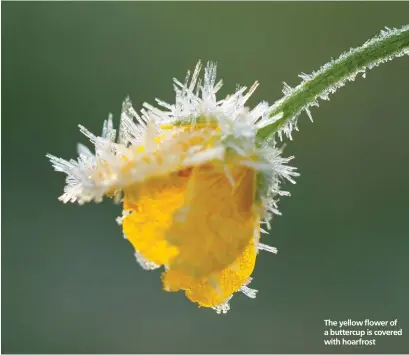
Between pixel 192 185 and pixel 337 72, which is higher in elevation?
pixel 337 72

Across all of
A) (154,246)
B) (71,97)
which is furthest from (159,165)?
(71,97)

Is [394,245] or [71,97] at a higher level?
[71,97]

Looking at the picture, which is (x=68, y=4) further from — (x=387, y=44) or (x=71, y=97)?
(x=387, y=44)

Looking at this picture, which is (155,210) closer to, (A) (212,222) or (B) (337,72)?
(A) (212,222)

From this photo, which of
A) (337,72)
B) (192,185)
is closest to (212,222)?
(192,185)

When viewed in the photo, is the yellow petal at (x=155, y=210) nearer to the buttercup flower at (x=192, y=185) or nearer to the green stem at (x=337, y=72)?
the buttercup flower at (x=192, y=185)

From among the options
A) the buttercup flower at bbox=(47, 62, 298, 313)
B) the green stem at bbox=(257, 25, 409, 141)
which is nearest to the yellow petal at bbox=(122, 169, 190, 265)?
the buttercup flower at bbox=(47, 62, 298, 313)
